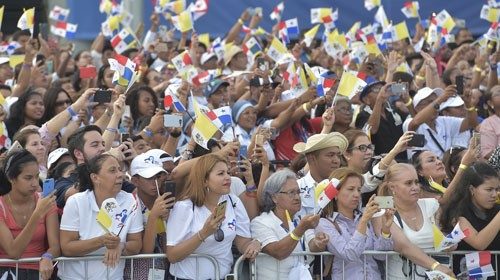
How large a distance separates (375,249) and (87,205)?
2114 mm

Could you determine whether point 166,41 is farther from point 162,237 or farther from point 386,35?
point 162,237

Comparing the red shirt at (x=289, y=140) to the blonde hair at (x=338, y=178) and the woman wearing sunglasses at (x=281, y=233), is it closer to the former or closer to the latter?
the blonde hair at (x=338, y=178)

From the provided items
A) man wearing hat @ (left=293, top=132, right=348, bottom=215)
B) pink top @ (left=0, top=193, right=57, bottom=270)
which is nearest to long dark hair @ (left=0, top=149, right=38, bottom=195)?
pink top @ (left=0, top=193, right=57, bottom=270)

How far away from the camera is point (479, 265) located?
959 centimetres

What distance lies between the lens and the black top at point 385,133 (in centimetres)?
1250


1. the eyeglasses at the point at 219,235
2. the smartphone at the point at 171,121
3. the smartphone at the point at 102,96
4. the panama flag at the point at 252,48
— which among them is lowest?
the eyeglasses at the point at 219,235

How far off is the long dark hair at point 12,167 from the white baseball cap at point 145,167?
2.77ft

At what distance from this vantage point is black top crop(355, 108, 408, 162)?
41.0 feet

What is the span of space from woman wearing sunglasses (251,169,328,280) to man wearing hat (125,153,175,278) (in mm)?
685

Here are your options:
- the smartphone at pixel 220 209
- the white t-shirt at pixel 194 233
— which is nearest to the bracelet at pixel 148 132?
the white t-shirt at pixel 194 233

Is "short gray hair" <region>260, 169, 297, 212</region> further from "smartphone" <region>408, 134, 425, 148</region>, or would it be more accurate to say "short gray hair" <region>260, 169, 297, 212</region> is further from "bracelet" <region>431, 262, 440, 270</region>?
"smartphone" <region>408, 134, 425, 148</region>

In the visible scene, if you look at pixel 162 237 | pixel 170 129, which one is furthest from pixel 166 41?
pixel 162 237

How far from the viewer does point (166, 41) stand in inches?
659

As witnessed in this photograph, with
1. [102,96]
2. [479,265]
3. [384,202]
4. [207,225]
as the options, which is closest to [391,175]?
[384,202]
